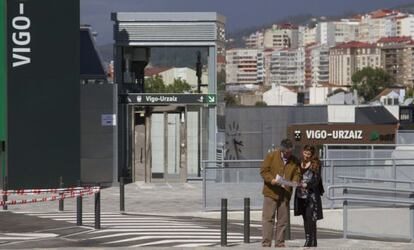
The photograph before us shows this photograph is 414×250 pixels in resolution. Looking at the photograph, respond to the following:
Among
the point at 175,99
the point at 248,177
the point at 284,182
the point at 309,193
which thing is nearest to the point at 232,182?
the point at 248,177

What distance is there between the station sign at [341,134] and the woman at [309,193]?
3206cm

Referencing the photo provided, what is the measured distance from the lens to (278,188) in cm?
1495

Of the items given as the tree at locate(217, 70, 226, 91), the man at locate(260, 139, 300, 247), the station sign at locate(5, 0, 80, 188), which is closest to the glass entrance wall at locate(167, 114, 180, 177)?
the tree at locate(217, 70, 226, 91)

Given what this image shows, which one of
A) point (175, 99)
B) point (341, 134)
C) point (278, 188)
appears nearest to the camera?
point (278, 188)

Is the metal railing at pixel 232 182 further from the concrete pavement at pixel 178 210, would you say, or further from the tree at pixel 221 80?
the tree at pixel 221 80

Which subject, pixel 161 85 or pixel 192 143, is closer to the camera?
pixel 192 143

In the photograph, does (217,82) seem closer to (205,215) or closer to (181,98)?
(181,98)

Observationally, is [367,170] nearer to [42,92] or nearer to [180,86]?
[42,92]

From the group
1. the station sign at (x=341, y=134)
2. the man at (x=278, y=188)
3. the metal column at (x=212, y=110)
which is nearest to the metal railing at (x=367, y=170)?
the metal column at (x=212, y=110)

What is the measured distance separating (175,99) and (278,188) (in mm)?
19453

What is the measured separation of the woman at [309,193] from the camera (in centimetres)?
1476

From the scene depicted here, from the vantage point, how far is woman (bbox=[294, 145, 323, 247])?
48.4ft

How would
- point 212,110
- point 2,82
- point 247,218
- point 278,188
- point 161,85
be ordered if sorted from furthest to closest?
point 161,85 → point 212,110 → point 2,82 → point 247,218 → point 278,188

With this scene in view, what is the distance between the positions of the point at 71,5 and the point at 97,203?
40.2 ft
